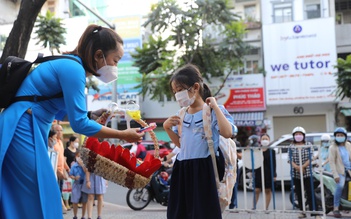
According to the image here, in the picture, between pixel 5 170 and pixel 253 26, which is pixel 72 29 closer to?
pixel 253 26

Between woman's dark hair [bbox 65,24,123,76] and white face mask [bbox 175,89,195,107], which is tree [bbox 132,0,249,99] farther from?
woman's dark hair [bbox 65,24,123,76]

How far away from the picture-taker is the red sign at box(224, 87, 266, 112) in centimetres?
2228

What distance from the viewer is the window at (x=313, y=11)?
Answer: 75.0 feet

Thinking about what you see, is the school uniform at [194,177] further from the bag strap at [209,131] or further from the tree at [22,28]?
the tree at [22,28]

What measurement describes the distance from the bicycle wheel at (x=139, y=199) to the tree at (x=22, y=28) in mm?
4113

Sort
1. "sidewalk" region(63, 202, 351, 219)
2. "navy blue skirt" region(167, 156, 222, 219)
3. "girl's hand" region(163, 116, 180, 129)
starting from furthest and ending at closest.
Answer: "sidewalk" region(63, 202, 351, 219) → "girl's hand" region(163, 116, 180, 129) → "navy blue skirt" region(167, 156, 222, 219)

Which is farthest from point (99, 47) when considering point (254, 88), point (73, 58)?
point (254, 88)

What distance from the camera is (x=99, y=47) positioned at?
228cm

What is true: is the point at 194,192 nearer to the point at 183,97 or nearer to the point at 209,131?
the point at 209,131

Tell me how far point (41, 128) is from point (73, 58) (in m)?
0.41

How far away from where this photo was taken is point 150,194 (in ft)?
29.1

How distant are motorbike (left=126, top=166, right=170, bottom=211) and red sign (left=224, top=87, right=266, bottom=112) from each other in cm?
1416

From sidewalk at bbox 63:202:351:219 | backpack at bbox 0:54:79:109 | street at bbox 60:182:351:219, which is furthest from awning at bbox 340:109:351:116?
backpack at bbox 0:54:79:109

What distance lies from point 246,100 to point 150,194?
14.5 metres
